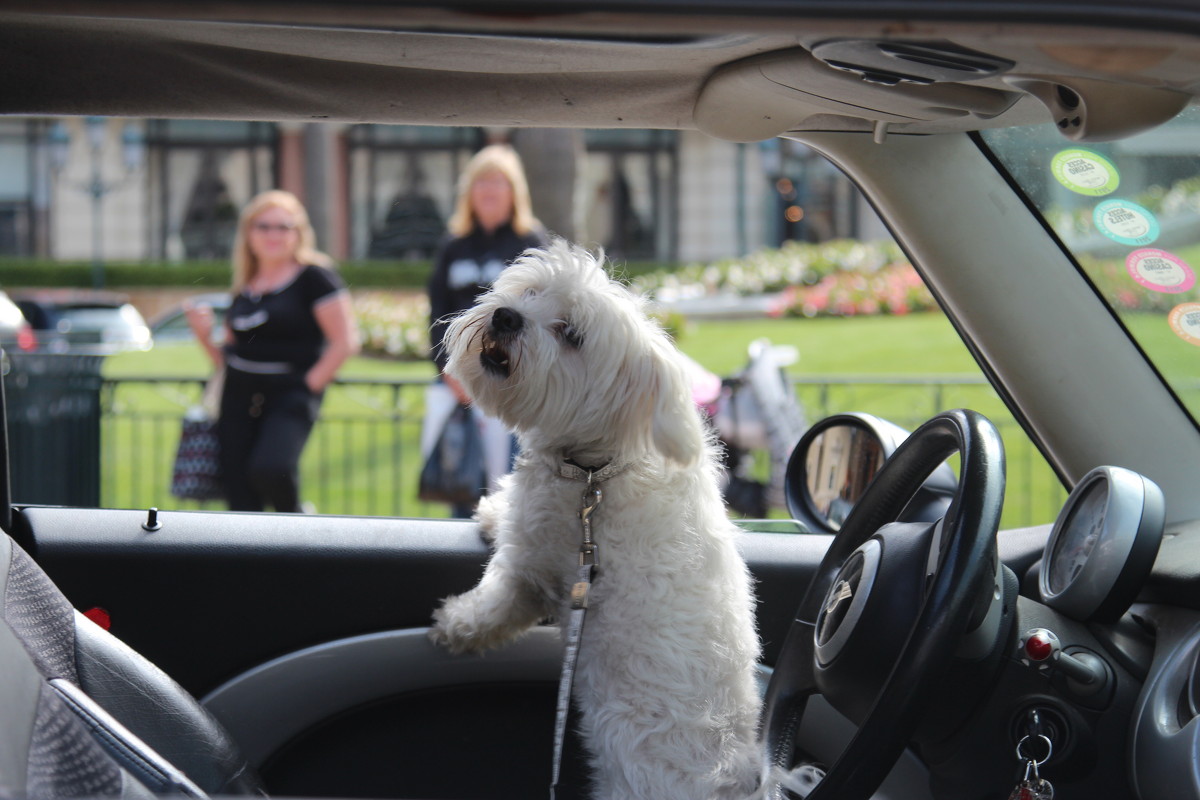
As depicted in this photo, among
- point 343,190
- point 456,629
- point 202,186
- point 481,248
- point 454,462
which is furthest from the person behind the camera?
point 343,190

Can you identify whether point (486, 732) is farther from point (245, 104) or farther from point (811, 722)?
point (245, 104)

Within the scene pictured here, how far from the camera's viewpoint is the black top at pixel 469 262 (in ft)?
14.2

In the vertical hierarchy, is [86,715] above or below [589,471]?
below

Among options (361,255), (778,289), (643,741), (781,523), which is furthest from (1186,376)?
(361,255)

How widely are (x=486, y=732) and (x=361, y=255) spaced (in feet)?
63.0

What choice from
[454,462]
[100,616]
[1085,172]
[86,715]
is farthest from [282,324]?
[1085,172]

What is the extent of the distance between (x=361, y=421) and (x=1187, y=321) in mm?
5667

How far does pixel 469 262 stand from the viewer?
4.43m

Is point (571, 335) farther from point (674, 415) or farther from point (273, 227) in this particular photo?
point (273, 227)

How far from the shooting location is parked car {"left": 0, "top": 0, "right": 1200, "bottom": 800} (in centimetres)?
131

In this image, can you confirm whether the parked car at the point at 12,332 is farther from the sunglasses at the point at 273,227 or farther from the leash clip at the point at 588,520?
the leash clip at the point at 588,520

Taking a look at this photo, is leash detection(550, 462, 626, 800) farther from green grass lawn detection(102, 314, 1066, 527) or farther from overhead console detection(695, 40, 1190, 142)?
green grass lawn detection(102, 314, 1066, 527)

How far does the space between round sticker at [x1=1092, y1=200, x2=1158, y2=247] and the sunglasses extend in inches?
145

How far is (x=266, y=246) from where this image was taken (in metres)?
4.98
